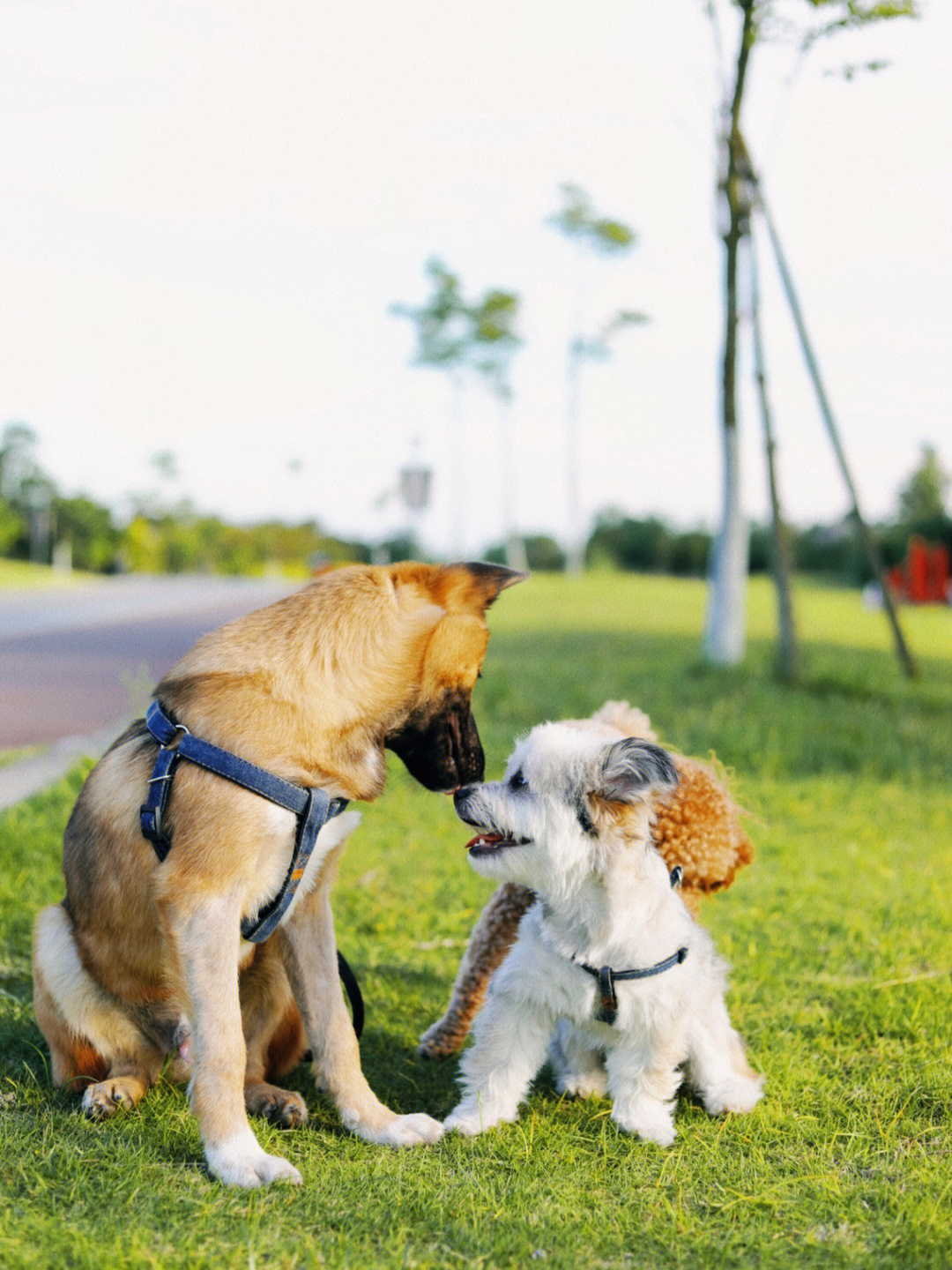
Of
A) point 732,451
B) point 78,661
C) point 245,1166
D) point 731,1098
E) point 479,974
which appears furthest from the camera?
point 78,661

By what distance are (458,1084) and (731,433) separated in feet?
36.1

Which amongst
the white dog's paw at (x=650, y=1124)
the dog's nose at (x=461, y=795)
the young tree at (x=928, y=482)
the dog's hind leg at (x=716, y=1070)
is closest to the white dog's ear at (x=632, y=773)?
the dog's nose at (x=461, y=795)

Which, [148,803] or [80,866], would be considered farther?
[80,866]

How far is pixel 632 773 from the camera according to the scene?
3242 millimetres

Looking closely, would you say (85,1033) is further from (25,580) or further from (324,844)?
(25,580)

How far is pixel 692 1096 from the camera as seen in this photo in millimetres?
3768

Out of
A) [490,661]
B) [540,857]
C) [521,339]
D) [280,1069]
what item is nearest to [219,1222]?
[280,1069]

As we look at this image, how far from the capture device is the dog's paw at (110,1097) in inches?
130

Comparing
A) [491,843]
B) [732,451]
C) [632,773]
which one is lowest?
[491,843]

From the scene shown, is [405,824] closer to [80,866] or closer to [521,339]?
[80,866]

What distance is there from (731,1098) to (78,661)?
50.9ft

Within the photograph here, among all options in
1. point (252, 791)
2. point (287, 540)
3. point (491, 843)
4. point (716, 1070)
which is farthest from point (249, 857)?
point (287, 540)

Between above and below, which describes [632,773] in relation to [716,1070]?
above

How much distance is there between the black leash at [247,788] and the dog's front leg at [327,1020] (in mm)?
205
